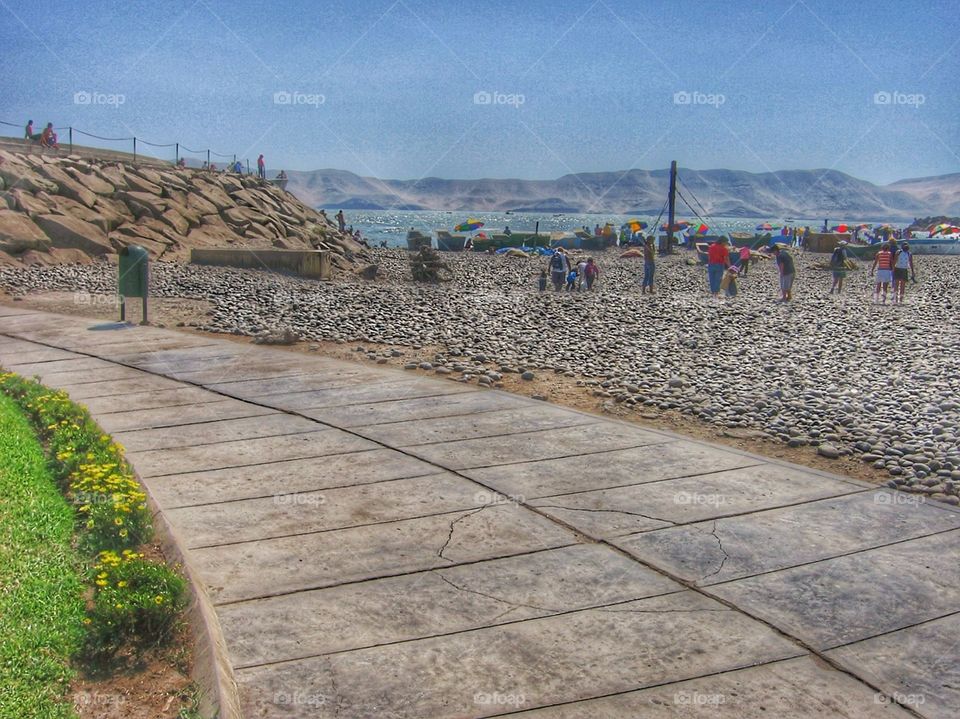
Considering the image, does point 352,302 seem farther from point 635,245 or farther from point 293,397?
point 635,245

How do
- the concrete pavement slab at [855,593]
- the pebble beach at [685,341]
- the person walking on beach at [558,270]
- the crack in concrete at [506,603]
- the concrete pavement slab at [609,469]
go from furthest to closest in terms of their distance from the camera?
the person walking on beach at [558,270]
the pebble beach at [685,341]
the concrete pavement slab at [609,469]
the crack in concrete at [506,603]
the concrete pavement slab at [855,593]

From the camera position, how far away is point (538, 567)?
4.82 metres

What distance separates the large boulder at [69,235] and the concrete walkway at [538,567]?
630 inches

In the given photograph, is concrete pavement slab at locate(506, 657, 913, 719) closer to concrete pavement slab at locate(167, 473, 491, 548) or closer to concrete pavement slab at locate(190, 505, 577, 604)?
concrete pavement slab at locate(190, 505, 577, 604)

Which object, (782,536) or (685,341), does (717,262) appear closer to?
(685,341)

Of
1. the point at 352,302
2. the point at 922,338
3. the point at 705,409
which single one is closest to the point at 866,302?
the point at 922,338

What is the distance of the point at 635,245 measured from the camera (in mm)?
55031

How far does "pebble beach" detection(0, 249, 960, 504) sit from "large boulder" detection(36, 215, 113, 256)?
1.98 m

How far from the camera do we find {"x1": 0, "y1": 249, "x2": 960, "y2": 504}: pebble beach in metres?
8.05

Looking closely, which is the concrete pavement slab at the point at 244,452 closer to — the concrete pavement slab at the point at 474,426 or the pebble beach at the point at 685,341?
the concrete pavement slab at the point at 474,426

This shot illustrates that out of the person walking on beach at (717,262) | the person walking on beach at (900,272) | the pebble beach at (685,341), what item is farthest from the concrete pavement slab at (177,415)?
the person walking on beach at (900,272)

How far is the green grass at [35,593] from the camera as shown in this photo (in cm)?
339

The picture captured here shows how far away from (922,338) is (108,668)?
1366cm

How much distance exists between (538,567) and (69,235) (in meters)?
21.2
